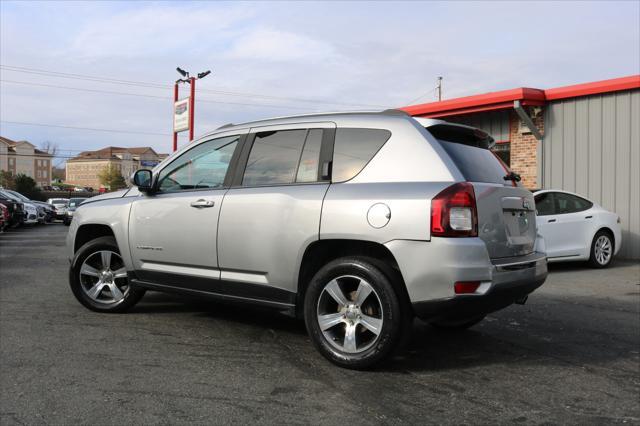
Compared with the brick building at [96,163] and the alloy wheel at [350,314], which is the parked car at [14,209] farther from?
the brick building at [96,163]

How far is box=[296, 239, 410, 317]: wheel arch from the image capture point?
13.2ft

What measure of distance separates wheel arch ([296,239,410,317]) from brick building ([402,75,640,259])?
10296 mm

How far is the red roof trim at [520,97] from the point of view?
40.7 feet

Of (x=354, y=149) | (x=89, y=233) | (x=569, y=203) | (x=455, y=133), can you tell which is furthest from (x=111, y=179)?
(x=455, y=133)

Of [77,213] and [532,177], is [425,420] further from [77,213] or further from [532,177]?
[532,177]

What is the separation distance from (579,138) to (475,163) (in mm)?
10199

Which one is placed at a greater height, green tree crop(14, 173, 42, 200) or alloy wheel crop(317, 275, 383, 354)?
green tree crop(14, 173, 42, 200)

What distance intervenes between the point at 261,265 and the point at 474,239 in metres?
1.64

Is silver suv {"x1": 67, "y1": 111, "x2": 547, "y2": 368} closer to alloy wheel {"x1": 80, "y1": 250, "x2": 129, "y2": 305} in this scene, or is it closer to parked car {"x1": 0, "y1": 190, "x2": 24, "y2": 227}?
alloy wheel {"x1": 80, "y1": 250, "x2": 129, "y2": 305}

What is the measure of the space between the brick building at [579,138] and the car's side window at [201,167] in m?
10.1

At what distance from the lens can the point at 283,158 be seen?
15.7 feet

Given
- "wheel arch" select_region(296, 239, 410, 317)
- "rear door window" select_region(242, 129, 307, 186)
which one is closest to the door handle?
"rear door window" select_region(242, 129, 307, 186)

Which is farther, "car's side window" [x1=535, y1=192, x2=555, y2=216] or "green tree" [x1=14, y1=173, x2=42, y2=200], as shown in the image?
"green tree" [x1=14, y1=173, x2=42, y2=200]

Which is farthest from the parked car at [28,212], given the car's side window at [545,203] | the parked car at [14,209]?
the car's side window at [545,203]
